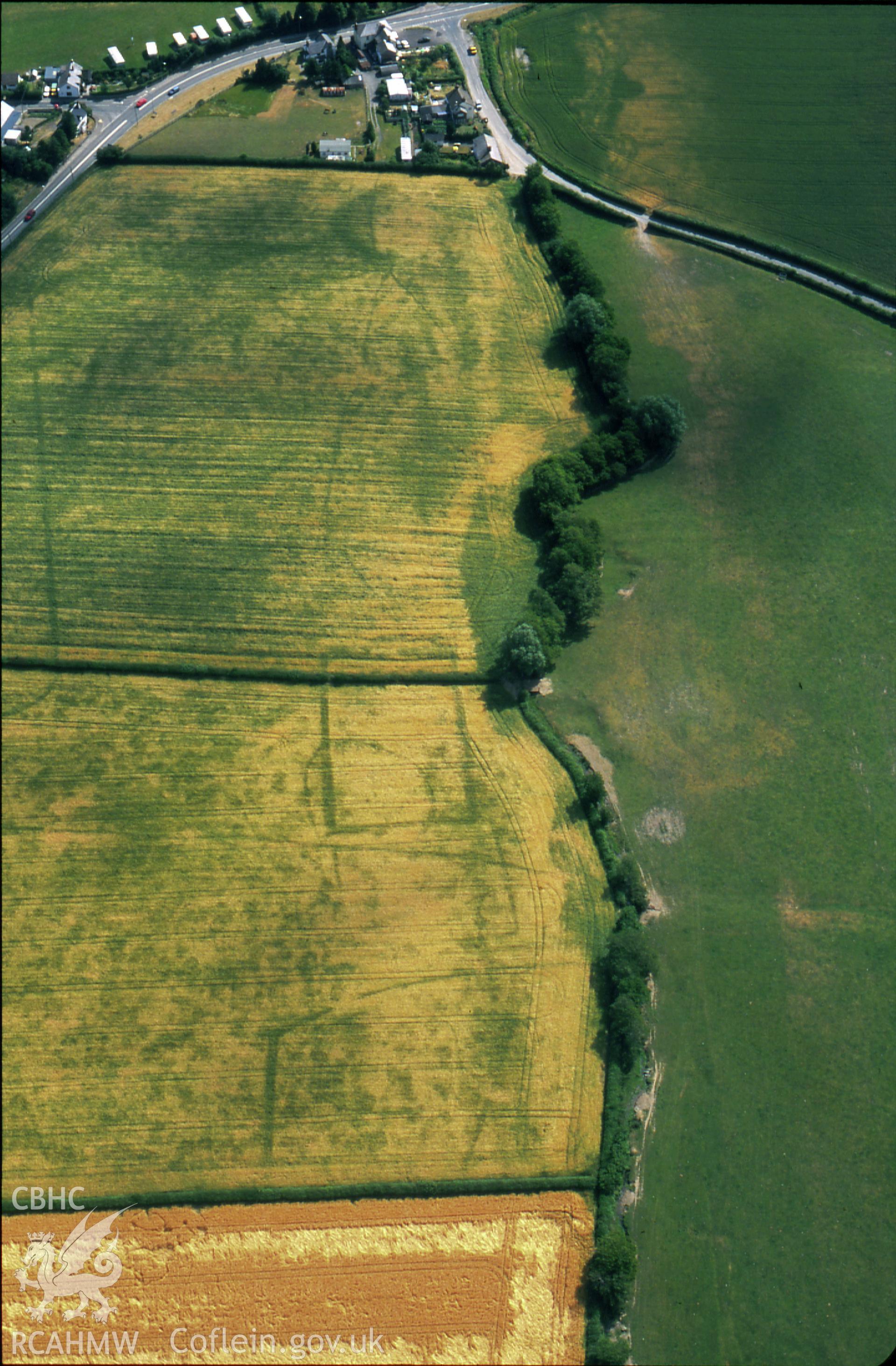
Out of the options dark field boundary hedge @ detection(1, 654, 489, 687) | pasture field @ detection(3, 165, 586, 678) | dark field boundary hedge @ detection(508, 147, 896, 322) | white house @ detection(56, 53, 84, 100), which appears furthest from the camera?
white house @ detection(56, 53, 84, 100)

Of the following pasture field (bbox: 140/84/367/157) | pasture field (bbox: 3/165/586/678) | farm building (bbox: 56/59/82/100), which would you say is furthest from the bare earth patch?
farm building (bbox: 56/59/82/100)

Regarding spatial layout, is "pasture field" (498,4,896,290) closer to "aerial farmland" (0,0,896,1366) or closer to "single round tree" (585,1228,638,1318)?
"aerial farmland" (0,0,896,1366)

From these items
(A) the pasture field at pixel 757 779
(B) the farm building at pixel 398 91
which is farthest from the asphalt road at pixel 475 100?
(B) the farm building at pixel 398 91

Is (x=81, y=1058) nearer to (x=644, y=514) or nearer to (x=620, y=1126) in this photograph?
(x=620, y=1126)

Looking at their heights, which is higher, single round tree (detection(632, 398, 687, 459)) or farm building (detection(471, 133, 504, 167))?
farm building (detection(471, 133, 504, 167))

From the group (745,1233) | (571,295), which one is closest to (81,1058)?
(745,1233)

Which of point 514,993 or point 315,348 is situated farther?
point 315,348
